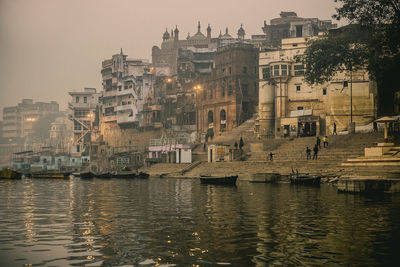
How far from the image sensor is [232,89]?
7338 cm

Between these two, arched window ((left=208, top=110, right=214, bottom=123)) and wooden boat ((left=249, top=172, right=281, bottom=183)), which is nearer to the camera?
wooden boat ((left=249, top=172, right=281, bottom=183))

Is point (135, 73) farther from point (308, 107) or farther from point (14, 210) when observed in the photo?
A: point (14, 210)

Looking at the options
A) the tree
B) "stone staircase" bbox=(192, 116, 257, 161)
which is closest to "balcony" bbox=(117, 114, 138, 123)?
"stone staircase" bbox=(192, 116, 257, 161)

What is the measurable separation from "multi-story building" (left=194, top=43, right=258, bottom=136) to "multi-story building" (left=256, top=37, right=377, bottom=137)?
25.7 feet

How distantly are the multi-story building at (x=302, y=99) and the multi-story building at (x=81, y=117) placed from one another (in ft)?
173

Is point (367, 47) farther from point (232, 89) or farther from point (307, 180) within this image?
point (232, 89)

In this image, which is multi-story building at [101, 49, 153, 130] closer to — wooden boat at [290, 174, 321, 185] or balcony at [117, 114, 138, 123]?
balcony at [117, 114, 138, 123]

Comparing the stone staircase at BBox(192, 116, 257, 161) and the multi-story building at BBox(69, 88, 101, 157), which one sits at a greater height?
the multi-story building at BBox(69, 88, 101, 157)

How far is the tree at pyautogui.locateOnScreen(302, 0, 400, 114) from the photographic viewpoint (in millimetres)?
38969

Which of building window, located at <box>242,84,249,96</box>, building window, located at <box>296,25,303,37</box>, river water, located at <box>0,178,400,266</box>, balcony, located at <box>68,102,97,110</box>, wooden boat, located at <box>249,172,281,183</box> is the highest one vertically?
building window, located at <box>296,25,303,37</box>

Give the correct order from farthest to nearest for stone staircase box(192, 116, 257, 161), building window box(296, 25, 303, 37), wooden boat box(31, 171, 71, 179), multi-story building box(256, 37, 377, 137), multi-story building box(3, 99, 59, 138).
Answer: multi-story building box(3, 99, 59, 138)
building window box(296, 25, 303, 37)
wooden boat box(31, 171, 71, 179)
stone staircase box(192, 116, 257, 161)
multi-story building box(256, 37, 377, 137)

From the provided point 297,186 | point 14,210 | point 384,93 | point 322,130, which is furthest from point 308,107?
point 14,210

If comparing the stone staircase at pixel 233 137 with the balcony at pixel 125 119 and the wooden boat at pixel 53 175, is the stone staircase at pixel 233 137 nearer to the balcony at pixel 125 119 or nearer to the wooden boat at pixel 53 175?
the wooden boat at pixel 53 175

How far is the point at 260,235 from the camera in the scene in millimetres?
14430
